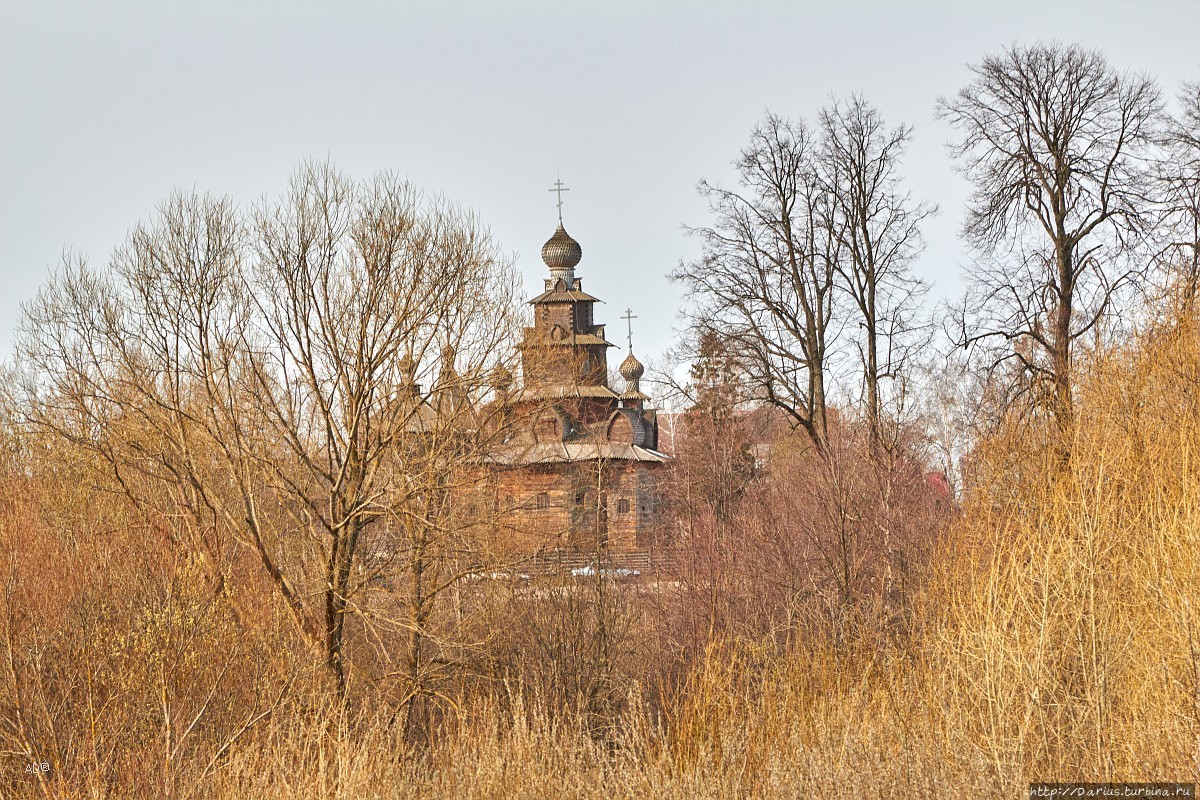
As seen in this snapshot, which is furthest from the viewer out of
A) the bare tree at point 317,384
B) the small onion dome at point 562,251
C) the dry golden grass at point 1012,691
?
the small onion dome at point 562,251

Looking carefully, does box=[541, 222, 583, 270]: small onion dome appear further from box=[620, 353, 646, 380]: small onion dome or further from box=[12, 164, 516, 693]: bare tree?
box=[12, 164, 516, 693]: bare tree

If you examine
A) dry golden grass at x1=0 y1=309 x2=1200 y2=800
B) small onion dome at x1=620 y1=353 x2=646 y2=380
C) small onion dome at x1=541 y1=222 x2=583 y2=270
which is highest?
small onion dome at x1=541 y1=222 x2=583 y2=270

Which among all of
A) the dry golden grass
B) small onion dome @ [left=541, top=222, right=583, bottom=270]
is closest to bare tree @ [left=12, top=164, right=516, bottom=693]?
the dry golden grass

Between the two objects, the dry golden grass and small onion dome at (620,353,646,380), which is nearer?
the dry golden grass

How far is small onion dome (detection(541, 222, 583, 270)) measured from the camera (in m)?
53.8

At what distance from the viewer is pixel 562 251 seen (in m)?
53.8

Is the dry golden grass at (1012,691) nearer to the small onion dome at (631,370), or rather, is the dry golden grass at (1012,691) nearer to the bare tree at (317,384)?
the bare tree at (317,384)

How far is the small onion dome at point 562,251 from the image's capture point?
5378 cm

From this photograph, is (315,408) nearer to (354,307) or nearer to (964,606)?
(354,307)

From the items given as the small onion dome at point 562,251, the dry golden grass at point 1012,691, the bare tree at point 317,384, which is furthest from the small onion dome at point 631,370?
the dry golden grass at point 1012,691

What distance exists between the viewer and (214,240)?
62.7 feet

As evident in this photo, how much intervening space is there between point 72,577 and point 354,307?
251 inches

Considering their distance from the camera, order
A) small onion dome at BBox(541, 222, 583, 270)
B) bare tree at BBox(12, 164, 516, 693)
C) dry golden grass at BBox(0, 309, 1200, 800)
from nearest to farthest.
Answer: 1. dry golden grass at BBox(0, 309, 1200, 800)
2. bare tree at BBox(12, 164, 516, 693)
3. small onion dome at BBox(541, 222, 583, 270)

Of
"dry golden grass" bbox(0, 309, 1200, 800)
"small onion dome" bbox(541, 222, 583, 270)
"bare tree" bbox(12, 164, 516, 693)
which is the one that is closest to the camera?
"dry golden grass" bbox(0, 309, 1200, 800)
